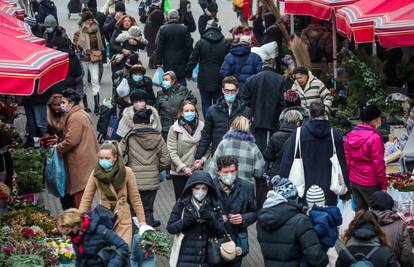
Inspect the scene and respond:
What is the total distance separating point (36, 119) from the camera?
61.8ft

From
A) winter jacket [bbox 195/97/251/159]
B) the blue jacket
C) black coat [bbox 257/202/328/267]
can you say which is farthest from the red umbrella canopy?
black coat [bbox 257/202/328/267]

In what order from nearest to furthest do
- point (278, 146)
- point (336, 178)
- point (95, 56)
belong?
point (336, 178), point (278, 146), point (95, 56)

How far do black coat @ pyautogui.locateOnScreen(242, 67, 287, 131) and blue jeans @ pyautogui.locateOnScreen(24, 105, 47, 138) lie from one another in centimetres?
387

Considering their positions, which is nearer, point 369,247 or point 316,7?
point 369,247

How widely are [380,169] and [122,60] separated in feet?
25.6

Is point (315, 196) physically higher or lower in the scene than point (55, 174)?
higher

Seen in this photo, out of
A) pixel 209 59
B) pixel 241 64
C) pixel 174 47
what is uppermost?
pixel 241 64

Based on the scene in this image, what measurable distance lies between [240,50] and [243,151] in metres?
5.74

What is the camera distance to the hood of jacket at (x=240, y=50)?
62.2 feet

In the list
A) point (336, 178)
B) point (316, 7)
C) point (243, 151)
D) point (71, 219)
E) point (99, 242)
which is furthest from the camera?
point (316, 7)

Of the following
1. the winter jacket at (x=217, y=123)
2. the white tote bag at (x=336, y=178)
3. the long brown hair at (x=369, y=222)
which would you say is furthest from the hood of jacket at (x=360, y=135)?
the long brown hair at (x=369, y=222)

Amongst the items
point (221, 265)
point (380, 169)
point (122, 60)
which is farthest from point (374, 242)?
point (122, 60)

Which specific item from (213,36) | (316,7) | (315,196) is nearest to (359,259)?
(315,196)

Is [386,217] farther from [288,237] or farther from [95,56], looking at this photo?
[95,56]
